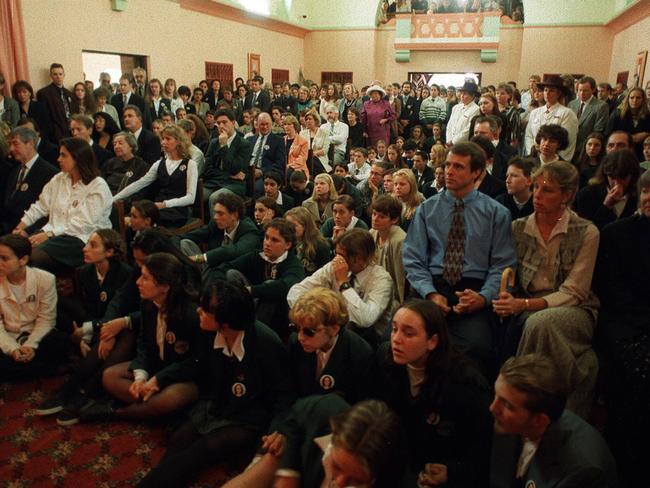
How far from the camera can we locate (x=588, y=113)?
224 inches

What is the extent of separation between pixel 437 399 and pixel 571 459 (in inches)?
20.9

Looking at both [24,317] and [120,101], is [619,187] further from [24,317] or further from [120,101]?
[120,101]

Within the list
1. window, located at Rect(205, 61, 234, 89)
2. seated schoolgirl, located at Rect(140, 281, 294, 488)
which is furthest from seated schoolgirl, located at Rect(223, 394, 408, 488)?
window, located at Rect(205, 61, 234, 89)

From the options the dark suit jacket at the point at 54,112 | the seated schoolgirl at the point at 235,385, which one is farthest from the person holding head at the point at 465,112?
the dark suit jacket at the point at 54,112

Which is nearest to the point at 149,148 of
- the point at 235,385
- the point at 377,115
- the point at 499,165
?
the point at 499,165

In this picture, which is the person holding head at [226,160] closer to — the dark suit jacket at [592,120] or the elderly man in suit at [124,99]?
the elderly man in suit at [124,99]

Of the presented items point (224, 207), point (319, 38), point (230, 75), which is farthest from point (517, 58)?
point (224, 207)

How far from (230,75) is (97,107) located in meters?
5.64

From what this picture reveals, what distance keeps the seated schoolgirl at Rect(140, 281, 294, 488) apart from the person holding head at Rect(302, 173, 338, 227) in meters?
2.18

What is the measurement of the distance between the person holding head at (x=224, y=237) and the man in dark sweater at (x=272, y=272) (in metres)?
0.17

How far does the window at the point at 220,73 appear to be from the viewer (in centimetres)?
1151

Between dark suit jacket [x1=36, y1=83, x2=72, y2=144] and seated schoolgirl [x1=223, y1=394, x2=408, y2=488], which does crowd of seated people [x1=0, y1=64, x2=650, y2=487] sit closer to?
seated schoolgirl [x1=223, y1=394, x2=408, y2=488]

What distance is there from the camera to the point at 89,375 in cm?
294

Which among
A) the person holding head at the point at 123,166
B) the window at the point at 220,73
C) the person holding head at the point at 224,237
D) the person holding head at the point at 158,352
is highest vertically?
the window at the point at 220,73
